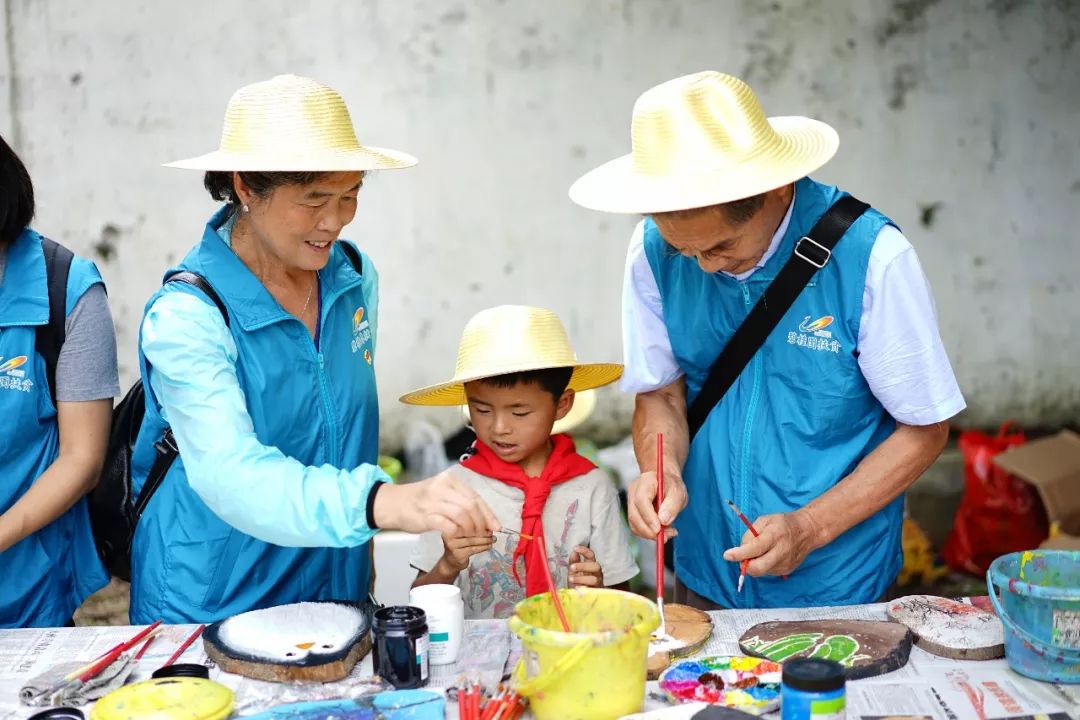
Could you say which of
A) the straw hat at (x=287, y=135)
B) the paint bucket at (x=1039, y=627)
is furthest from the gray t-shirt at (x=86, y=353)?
the paint bucket at (x=1039, y=627)

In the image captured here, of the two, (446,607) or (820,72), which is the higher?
(820,72)

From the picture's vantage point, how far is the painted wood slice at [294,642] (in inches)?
86.0

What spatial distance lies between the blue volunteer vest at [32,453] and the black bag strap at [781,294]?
4.67 ft

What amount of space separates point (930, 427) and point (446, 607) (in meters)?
1.10

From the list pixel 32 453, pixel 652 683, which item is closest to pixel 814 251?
pixel 652 683

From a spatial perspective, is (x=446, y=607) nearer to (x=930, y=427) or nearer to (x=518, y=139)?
(x=930, y=427)

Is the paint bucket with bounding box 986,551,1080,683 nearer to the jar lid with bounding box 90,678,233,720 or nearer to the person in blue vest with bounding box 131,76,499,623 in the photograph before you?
the person in blue vest with bounding box 131,76,499,623

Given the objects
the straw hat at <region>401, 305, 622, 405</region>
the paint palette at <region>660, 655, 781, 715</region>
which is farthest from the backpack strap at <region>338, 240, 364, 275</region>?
the paint palette at <region>660, 655, 781, 715</region>

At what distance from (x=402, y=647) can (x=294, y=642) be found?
0.29 metres

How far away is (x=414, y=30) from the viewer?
4766 millimetres

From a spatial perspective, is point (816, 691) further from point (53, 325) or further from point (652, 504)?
point (53, 325)

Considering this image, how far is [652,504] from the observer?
2.54 m

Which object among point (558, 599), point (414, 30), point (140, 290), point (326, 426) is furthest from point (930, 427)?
point (140, 290)

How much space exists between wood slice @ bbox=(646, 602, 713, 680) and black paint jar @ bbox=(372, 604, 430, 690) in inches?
16.1
